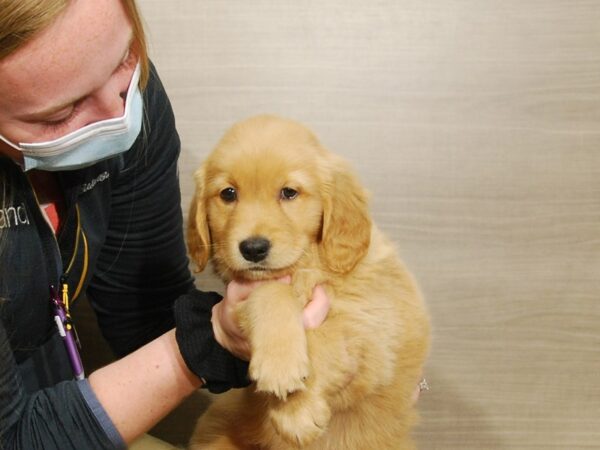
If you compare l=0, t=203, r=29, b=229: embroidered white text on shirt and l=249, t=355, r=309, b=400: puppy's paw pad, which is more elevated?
l=0, t=203, r=29, b=229: embroidered white text on shirt

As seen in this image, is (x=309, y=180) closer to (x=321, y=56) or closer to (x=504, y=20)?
(x=321, y=56)

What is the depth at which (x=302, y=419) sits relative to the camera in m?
1.16

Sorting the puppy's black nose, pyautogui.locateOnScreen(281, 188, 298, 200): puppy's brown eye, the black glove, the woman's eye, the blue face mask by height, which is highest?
the woman's eye

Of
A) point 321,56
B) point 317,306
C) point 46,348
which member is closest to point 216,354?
point 317,306

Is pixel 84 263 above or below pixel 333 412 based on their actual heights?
above

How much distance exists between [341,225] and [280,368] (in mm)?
338

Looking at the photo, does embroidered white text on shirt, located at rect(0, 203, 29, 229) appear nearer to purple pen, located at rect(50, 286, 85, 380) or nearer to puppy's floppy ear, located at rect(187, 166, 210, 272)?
purple pen, located at rect(50, 286, 85, 380)

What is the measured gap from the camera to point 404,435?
57.1 inches

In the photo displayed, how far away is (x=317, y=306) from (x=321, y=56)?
88 centimetres

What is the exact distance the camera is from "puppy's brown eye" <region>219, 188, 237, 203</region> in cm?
131

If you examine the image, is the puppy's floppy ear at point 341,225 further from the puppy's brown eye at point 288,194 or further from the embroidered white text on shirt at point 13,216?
the embroidered white text on shirt at point 13,216

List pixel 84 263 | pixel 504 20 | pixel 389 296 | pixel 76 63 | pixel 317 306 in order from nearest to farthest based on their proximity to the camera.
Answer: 1. pixel 76 63
2. pixel 317 306
3. pixel 389 296
4. pixel 84 263
5. pixel 504 20

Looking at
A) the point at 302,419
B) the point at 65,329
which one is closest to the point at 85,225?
the point at 65,329

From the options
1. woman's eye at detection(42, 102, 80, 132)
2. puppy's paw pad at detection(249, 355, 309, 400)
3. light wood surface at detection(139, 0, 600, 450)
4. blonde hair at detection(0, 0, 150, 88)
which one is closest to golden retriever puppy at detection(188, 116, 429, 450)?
puppy's paw pad at detection(249, 355, 309, 400)
